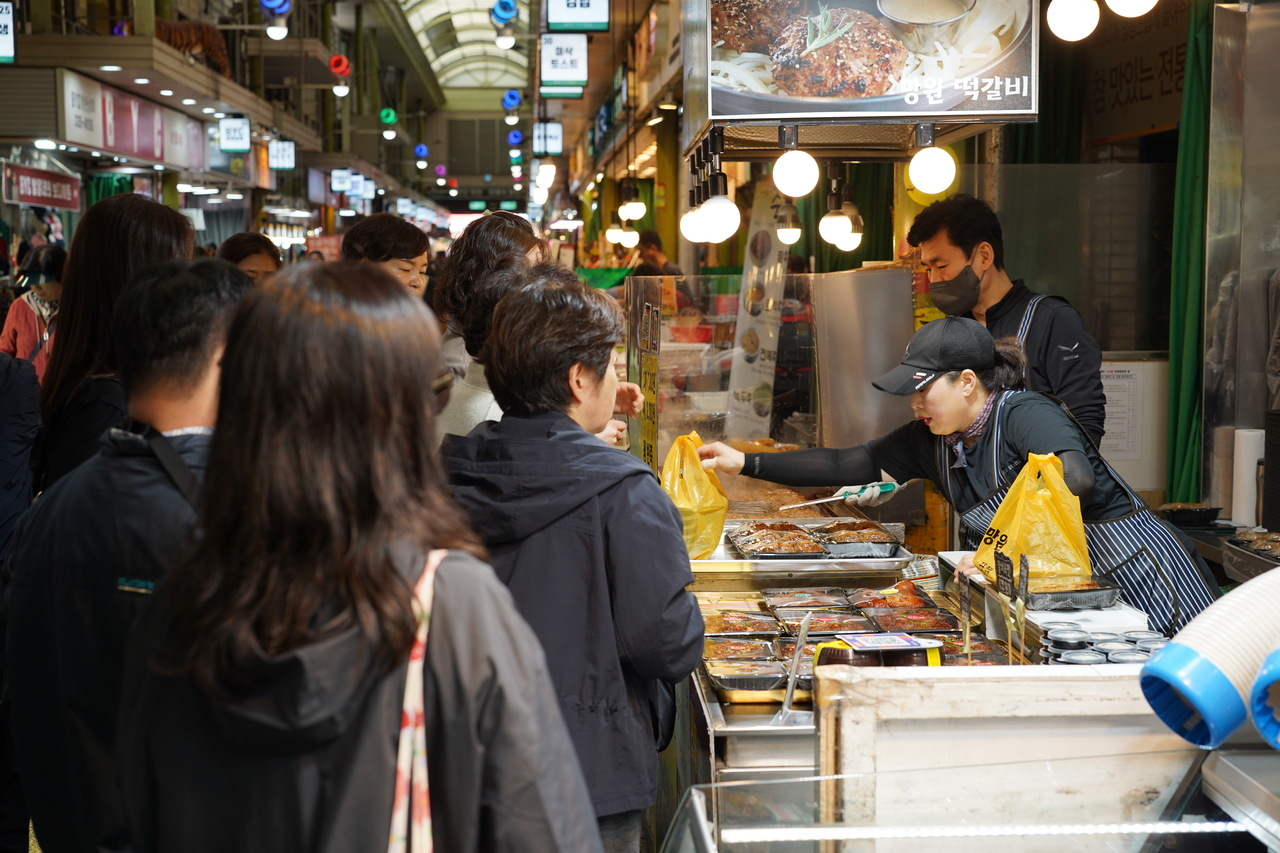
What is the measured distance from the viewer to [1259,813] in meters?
1.55

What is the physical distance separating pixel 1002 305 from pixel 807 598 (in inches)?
60.5

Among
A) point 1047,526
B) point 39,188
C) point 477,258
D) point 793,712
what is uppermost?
point 39,188

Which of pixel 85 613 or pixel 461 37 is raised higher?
pixel 461 37

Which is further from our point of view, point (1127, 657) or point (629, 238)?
point (629, 238)

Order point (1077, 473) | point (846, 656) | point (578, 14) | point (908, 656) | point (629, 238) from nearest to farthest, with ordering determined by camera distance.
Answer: point (846, 656)
point (908, 656)
point (1077, 473)
point (578, 14)
point (629, 238)

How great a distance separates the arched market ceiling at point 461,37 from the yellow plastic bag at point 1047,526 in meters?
27.2

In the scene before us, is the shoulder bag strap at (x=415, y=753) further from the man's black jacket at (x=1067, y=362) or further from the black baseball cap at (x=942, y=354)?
the man's black jacket at (x=1067, y=362)

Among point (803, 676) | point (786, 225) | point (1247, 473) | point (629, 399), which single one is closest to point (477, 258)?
point (629, 399)

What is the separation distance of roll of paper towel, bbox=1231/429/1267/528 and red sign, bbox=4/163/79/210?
451 inches

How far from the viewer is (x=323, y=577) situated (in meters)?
1.14

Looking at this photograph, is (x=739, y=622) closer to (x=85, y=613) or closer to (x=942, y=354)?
Result: (x=942, y=354)

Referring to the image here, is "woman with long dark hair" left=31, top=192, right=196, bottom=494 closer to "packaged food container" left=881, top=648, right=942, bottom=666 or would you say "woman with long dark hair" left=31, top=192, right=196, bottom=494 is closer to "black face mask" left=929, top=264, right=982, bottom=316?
"packaged food container" left=881, top=648, right=942, bottom=666

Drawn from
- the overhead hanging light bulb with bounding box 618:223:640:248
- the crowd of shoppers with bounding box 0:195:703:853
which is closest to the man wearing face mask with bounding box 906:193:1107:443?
the crowd of shoppers with bounding box 0:195:703:853

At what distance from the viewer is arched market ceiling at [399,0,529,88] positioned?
33778 mm
